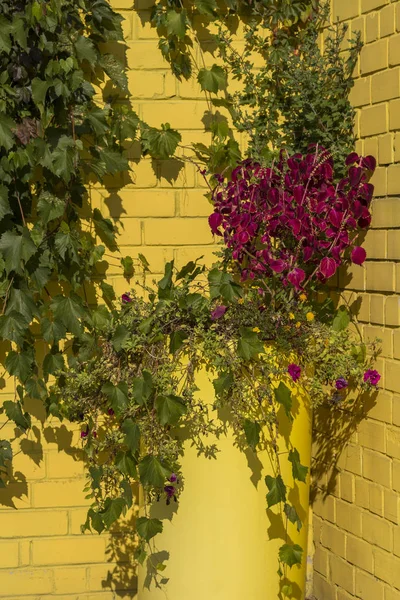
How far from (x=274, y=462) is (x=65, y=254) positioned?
893 millimetres

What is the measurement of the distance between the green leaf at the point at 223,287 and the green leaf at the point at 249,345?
0.15m

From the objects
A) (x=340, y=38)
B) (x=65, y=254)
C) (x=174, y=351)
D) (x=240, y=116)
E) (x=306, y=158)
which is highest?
(x=340, y=38)

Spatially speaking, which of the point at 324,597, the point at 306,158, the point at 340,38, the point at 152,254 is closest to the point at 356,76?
the point at 340,38

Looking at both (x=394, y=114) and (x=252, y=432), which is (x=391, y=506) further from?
(x=394, y=114)

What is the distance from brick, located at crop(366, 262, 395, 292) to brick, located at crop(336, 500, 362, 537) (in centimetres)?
68

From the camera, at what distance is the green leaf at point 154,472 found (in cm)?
236

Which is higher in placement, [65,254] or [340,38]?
[340,38]

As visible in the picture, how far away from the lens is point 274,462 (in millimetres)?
2457

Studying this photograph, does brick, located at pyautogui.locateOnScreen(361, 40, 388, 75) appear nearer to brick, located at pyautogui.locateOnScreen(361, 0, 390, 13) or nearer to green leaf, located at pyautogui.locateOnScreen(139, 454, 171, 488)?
brick, located at pyautogui.locateOnScreen(361, 0, 390, 13)

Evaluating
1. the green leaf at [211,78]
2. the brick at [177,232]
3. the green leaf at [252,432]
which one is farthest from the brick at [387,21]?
the green leaf at [252,432]

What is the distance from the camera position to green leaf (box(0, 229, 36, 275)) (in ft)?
8.57

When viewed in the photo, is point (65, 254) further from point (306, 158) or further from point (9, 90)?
point (306, 158)

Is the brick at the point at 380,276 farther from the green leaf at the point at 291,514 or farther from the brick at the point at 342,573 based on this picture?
the brick at the point at 342,573

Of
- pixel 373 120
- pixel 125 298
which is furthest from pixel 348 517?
pixel 373 120
